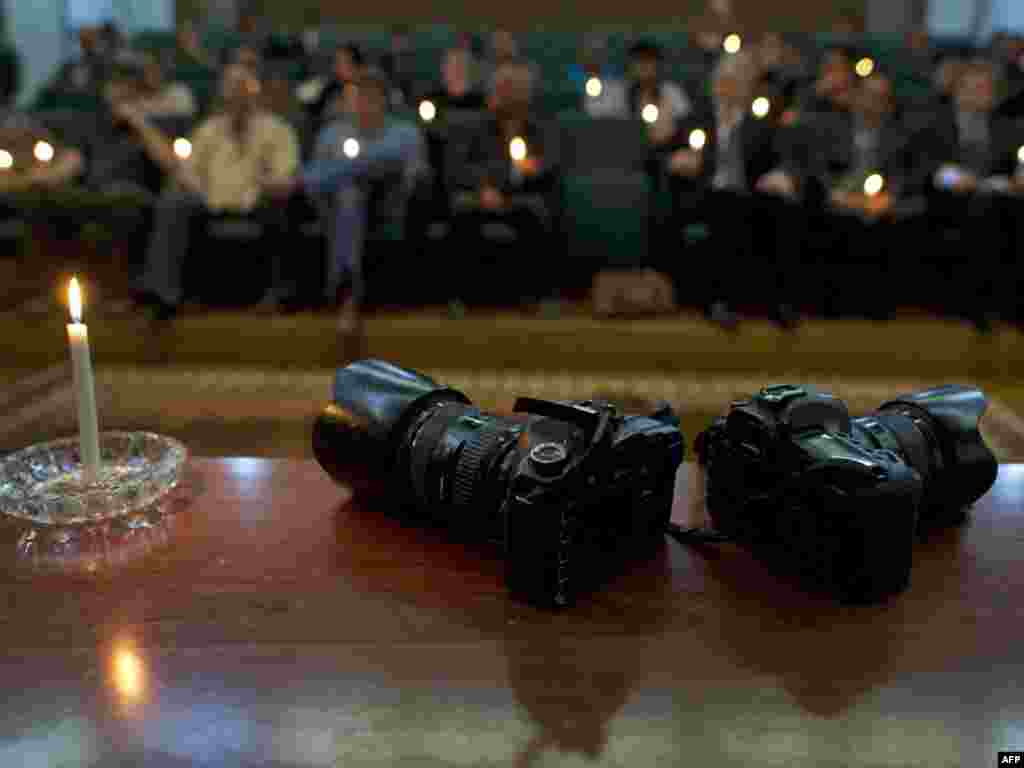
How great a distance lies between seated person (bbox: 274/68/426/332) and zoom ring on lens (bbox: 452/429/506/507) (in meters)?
2.35

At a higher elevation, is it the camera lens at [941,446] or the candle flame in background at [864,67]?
the candle flame in background at [864,67]

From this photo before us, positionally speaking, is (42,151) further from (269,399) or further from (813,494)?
(813,494)

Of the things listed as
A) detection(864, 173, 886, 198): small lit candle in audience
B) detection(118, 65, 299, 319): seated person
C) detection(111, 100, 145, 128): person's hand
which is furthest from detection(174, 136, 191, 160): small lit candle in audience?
detection(864, 173, 886, 198): small lit candle in audience

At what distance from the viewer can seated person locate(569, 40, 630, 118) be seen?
405 cm

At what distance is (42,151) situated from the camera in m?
3.33

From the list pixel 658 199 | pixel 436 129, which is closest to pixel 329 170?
pixel 436 129

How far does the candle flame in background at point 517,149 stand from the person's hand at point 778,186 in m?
0.76

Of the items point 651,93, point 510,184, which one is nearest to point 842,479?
point 510,184

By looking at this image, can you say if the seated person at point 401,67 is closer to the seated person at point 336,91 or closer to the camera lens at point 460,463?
the seated person at point 336,91

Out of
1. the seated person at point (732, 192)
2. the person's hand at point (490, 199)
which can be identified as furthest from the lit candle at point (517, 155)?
the seated person at point (732, 192)

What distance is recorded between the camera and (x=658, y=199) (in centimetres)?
338

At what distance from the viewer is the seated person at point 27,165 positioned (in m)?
3.35

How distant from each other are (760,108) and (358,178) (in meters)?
1.36

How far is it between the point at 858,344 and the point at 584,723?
8.66ft
